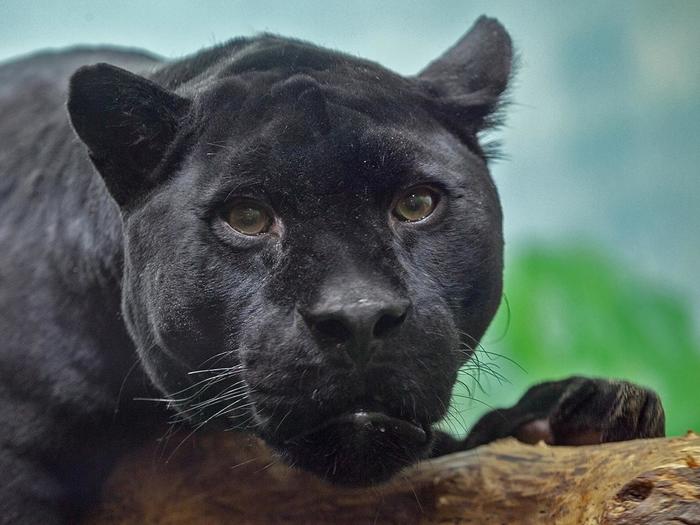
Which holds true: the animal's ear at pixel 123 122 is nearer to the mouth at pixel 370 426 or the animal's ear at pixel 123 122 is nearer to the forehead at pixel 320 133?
the forehead at pixel 320 133

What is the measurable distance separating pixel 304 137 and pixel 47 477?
3.32ft

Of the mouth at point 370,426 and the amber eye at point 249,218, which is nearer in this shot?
the mouth at point 370,426

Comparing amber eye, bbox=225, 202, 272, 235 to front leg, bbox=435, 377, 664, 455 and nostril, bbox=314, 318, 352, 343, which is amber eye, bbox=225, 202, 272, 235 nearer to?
nostril, bbox=314, 318, 352, 343

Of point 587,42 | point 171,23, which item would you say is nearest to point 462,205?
point 171,23

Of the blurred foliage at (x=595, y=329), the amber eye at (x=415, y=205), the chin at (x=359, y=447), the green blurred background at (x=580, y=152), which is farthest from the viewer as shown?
the blurred foliage at (x=595, y=329)

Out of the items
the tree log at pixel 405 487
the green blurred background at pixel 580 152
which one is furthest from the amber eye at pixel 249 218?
the green blurred background at pixel 580 152

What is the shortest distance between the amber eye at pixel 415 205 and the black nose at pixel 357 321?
305mm

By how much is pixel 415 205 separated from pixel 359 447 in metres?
0.51

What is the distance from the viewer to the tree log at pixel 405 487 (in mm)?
1737

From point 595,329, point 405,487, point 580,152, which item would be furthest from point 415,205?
point 580,152

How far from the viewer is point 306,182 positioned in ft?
5.76

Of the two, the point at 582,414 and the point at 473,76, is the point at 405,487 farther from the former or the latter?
the point at 473,76

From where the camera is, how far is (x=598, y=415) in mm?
2041

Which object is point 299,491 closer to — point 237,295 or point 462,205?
point 237,295
